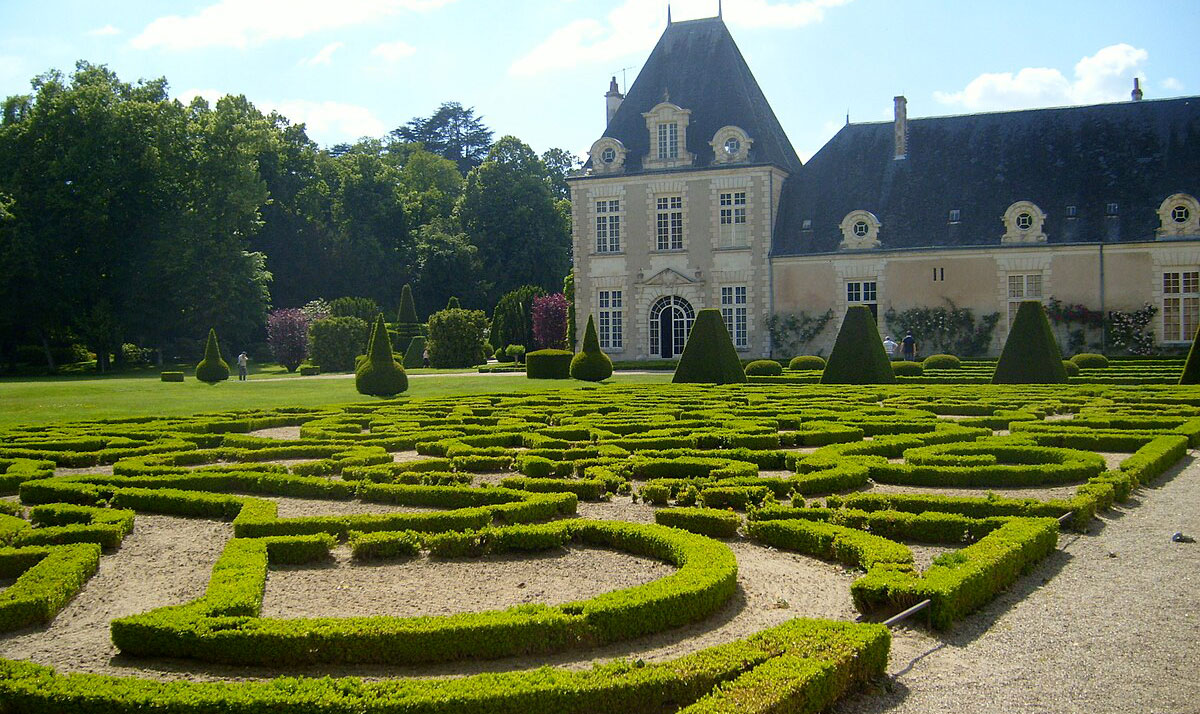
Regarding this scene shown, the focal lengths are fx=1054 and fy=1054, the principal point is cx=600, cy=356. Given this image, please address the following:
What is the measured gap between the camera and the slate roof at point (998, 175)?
108 feet

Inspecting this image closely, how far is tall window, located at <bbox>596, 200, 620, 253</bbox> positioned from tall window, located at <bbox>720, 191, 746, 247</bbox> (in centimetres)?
394

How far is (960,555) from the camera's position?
648 centimetres

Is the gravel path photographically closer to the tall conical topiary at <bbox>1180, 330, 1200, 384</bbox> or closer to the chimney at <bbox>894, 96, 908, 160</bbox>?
the tall conical topiary at <bbox>1180, 330, 1200, 384</bbox>

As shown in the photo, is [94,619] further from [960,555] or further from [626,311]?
[626,311]

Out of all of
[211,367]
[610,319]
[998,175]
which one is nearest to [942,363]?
[998,175]

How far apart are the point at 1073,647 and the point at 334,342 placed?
120 feet

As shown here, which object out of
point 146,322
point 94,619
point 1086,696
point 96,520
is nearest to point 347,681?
point 94,619

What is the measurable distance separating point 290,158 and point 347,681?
5762 centimetres

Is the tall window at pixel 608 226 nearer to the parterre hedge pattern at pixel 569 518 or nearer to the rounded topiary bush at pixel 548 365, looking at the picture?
the rounded topiary bush at pixel 548 365

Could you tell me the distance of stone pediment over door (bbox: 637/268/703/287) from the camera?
37656 mm

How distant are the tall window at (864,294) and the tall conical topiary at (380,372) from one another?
1791cm

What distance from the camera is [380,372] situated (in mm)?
23094

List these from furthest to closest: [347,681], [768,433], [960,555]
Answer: [768,433], [960,555], [347,681]

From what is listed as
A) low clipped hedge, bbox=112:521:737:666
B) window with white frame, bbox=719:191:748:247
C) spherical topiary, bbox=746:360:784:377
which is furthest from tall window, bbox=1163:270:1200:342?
low clipped hedge, bbox=112:521:737:666
